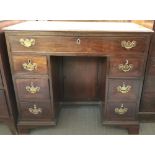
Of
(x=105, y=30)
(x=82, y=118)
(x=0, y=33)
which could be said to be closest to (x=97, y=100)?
(x=82, y=118)

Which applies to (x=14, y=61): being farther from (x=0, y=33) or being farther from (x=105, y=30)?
(x=105, y=30)

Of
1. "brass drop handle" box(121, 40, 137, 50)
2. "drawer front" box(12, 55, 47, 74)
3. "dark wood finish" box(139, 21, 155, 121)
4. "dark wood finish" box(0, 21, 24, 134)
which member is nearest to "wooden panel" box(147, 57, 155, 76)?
"dark wood finish" box(139, 21, 155, 121)

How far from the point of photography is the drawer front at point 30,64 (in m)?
1.07

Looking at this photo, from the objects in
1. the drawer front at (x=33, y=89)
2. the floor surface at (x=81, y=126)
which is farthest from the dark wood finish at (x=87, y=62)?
the floor surface at (x=81, y=126)

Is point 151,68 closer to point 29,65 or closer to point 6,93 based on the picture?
point 29,65

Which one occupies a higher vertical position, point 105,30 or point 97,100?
point 105,30

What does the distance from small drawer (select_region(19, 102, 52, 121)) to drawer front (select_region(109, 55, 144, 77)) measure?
55 cm

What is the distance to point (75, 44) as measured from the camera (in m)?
1.03

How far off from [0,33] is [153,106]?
4.08 feet

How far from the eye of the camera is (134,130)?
129 centimetres

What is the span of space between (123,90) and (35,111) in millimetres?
678
